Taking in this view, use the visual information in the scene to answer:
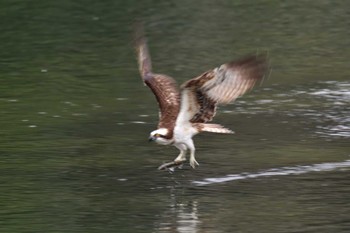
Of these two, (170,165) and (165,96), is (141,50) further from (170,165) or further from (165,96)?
(170,165)

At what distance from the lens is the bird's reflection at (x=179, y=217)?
403 inches

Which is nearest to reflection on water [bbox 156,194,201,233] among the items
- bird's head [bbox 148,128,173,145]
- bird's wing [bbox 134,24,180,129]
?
bird's head [bbox 148,128,173,145]

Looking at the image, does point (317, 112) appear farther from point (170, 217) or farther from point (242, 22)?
point (242, 22)

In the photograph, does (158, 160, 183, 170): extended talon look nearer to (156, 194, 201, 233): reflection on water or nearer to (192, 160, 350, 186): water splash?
(192, 160, 350, 186): water splash

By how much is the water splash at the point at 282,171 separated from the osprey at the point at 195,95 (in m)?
0.26

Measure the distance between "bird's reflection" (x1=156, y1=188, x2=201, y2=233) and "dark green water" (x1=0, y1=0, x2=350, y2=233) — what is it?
2 centimetres

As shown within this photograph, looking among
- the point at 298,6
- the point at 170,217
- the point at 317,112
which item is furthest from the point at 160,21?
the point at 170,217

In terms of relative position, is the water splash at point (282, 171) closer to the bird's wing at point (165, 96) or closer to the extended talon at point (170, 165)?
the extended talon at point (170, 165)

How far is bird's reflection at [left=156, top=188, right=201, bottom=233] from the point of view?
10227 millimetres

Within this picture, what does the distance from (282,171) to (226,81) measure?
1.97m

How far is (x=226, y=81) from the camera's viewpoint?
10.8m

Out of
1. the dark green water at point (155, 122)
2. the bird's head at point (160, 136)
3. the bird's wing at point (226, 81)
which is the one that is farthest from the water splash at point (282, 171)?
the bird's wing at point (226, 81)

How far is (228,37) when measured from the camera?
75.4ft

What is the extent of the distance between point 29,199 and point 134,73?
27.9 ft
